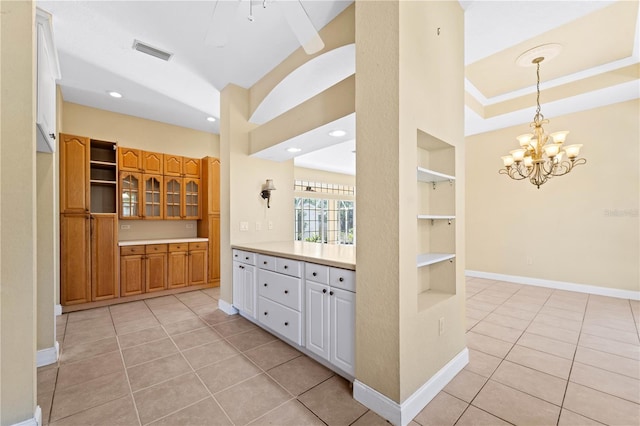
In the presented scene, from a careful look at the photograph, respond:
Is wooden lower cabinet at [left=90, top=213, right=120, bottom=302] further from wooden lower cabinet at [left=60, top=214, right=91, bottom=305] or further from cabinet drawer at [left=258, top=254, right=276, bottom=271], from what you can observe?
cabinet drawer at [left=258, top=254, right=276, bottom=271]

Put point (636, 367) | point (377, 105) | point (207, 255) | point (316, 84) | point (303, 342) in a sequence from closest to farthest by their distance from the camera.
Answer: point (377, 105) → point (636, 367) → point (303, 342) → point (316, 84) → point (207, 255)

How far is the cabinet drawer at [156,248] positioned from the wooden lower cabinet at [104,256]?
0.41 meters

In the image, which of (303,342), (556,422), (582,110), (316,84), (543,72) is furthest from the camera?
(582,110)

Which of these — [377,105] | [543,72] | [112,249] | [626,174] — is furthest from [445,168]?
Result: [112,249]

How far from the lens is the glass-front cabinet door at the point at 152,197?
14.9 ft

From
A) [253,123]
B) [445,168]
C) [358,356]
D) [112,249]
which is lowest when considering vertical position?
[358,356]

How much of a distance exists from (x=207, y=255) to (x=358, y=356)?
3.76m

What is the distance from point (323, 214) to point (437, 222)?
6691mm

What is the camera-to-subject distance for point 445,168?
2221 millimetres

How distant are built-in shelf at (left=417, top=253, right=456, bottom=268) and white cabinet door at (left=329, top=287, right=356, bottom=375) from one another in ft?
1.72

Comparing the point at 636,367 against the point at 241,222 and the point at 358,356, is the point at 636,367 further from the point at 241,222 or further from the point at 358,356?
the point at 241,222

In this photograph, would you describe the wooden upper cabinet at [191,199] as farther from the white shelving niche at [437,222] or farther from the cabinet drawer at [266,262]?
the white shelving niche at [437,222]

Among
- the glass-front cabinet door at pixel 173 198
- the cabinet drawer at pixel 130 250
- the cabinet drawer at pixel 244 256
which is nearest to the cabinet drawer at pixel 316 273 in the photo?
the cabinet drawer at pixel 244 256

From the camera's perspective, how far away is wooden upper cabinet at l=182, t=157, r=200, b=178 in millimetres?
4897
